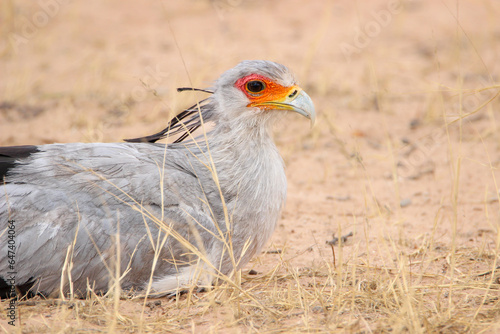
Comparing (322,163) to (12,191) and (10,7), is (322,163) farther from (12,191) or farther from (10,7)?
(10,7)

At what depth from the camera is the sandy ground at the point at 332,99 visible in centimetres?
443

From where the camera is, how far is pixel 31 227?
341cm

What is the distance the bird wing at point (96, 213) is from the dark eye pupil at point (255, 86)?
0.78m

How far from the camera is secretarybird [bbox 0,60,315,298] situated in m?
3.40

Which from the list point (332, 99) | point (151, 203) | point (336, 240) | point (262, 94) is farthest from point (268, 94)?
point (332, 99)

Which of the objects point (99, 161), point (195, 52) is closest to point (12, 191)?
point (99, 161)

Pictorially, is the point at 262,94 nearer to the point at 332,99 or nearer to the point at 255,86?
the point at 255,86

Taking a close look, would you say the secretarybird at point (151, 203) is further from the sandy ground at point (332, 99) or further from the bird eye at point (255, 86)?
the sandy ground at point (332, 99)

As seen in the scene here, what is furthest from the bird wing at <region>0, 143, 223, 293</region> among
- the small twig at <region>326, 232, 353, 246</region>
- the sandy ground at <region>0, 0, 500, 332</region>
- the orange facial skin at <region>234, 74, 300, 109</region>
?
the small twig at <region>326, 232, 353, 246</region>

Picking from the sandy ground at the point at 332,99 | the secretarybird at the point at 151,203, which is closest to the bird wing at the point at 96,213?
the secretarybird at the point at 151,203

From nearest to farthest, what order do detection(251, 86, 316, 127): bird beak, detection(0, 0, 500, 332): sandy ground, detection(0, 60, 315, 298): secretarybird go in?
detection(0, 60, 315, 298): secretarybird, detection(251, 86, 316, 127): bird beak, detection(0, 0, 500, 332): sandy ground

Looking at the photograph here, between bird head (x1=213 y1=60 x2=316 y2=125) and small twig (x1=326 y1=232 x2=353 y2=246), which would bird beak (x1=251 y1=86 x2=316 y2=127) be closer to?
bird head (x1=213 y1=60 x2=316 y2=125)

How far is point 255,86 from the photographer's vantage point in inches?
155

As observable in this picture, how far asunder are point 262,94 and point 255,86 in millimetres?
80
